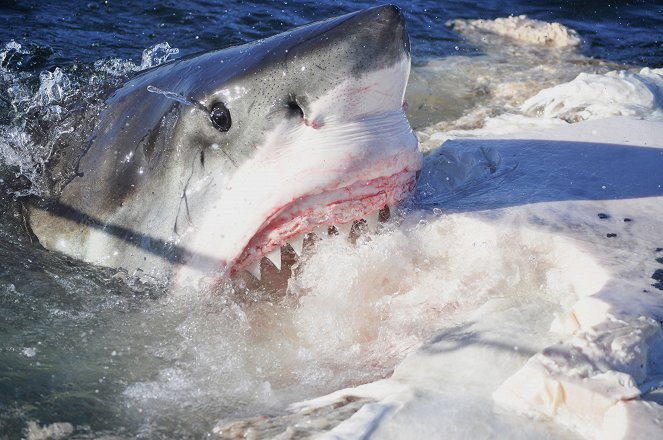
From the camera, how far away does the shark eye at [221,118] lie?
2.08m

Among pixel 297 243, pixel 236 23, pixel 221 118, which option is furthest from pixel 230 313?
pixel 236 23

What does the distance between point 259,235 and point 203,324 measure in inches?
12.2

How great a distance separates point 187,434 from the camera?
5.76 feet

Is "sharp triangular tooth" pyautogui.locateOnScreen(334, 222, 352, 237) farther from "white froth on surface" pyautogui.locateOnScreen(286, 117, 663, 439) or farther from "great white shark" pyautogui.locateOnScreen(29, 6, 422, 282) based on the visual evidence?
"white froth on surface" pyautogui.locateOnScreen(286, 117, 663, 439)

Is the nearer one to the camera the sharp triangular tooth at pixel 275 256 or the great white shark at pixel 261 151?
the great white shark at pixel 261 151

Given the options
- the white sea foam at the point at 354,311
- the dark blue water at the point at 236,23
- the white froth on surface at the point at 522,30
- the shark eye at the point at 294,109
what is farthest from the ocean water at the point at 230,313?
the white froth on surface at the point at 522,30

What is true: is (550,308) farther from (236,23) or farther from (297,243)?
(236,23)

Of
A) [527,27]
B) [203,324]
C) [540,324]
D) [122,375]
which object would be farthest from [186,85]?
[527,27]

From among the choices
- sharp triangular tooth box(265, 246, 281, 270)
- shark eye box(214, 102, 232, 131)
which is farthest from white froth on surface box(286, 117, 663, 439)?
shark eye box(214, 102, 232, 131)

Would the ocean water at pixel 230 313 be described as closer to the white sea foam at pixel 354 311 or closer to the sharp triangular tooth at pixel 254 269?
the white sea foam at pixel 354 311

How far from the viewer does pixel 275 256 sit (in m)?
2.10

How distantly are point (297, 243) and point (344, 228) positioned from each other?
0.45 feet

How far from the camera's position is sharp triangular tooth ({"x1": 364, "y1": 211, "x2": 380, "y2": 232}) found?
2.16 metres

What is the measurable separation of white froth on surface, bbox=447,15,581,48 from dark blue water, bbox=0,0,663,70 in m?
0.15
